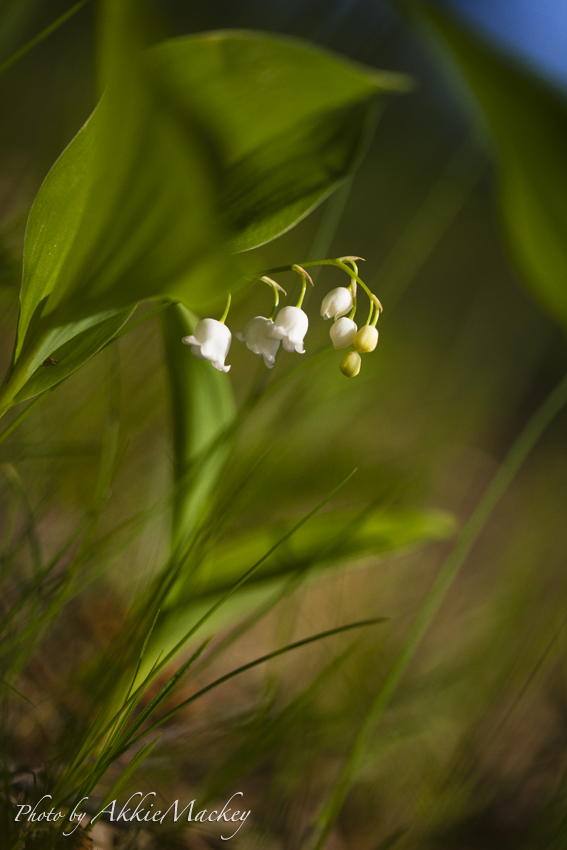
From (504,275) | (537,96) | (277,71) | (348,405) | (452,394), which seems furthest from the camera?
(504,275)

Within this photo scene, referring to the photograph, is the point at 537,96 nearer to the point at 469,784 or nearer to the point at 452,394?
the point at 469,784

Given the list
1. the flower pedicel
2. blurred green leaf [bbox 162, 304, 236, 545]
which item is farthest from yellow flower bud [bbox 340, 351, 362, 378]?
blurred green leaf [bbox 162, 304, 236, 545]

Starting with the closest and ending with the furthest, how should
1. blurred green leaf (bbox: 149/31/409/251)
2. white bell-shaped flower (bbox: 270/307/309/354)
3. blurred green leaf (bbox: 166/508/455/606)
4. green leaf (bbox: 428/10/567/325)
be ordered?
green leaf (bbox: 428/10/567/325)
blurred green leaf (bbox: 149/31/409/251)
white bell-shaped flower (bbox: 270/307/309/354)
blurred green leaf (bbox: 166/508/455/606)

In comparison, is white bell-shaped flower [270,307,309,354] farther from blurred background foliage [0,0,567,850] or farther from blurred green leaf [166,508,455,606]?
blurred green leaf [166,508,455,606]

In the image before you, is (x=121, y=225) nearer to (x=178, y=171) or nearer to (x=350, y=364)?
(x=178, y=171)

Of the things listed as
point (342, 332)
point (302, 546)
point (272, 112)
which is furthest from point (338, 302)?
point (302, 546)

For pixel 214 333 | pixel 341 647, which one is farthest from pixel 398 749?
pixel 214 333

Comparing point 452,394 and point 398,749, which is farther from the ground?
point 452,394
